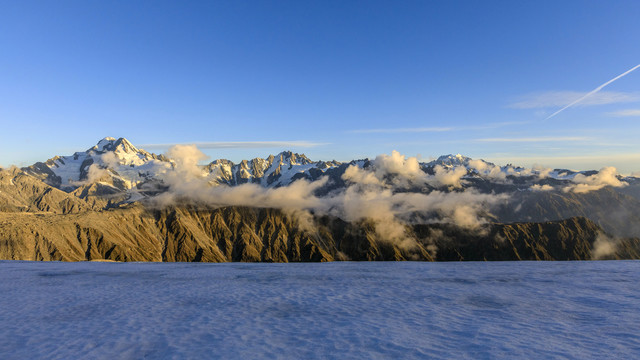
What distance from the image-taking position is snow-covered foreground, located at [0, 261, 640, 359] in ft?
84.8

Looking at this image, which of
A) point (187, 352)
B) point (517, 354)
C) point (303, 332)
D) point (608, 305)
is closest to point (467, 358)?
point (517, 354)

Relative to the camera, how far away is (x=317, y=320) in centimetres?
3447

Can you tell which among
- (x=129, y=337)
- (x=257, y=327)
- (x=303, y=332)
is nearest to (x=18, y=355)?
(x=129, y=337)

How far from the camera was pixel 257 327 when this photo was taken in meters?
31.9

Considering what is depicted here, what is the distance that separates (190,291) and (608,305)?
47750 millimetres

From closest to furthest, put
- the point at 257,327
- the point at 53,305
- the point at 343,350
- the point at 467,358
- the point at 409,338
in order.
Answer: the point at 467,358
the point at 343,350
the point at 409,338
the point at 257,327
the point at 53,305

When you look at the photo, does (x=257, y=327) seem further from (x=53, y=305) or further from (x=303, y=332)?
(x=53, y=305)

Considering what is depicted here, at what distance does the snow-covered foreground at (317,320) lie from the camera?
25859 millimetres

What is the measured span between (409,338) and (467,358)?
5.15 metres

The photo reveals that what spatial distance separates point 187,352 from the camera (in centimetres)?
2555

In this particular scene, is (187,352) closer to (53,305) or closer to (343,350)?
(343,350)

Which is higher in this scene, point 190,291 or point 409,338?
point 409,338

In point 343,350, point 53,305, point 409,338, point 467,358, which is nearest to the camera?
point 467,358

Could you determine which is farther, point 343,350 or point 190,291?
point 190,291
